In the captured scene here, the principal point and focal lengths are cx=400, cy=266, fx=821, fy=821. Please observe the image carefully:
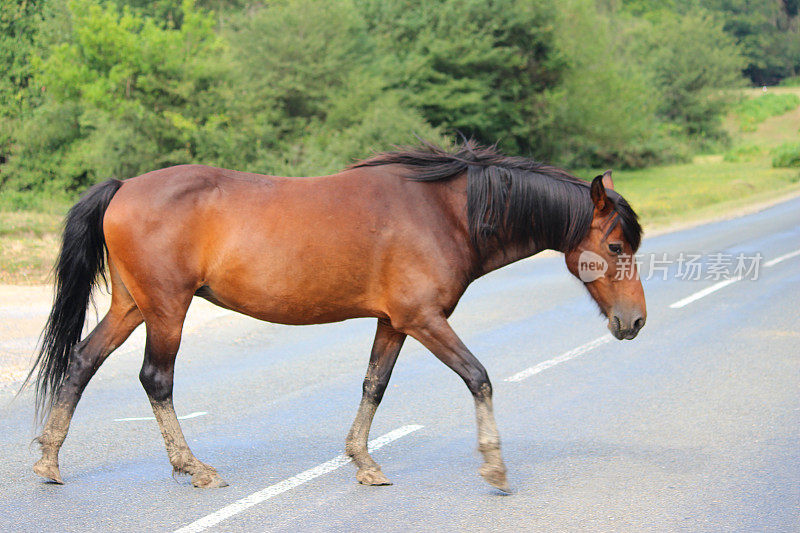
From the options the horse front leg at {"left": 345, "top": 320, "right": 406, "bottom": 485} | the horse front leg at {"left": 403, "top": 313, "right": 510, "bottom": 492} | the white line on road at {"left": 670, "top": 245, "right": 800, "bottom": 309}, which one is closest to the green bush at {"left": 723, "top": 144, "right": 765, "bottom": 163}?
the white line on road at {"left": 670, "top": 245, "right": 800, "bottom": 309}

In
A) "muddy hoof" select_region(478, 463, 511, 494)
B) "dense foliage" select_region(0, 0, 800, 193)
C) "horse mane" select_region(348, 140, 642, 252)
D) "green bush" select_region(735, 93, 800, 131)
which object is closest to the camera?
"muddy hoof" select_region(478, 463, 511, 494)

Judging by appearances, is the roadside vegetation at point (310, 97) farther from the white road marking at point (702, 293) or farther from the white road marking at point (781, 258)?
the white road marking at point (702, 293)

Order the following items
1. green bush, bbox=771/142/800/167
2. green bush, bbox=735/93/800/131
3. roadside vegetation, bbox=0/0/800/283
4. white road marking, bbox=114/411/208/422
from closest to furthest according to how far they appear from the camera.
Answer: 1. white road marking, bbox=114/411/208/422
2. roadside vegetation, bbox=0/0/800/283
3. green bush, bbox=771/142/800/167
4. green bush, bbox=735/93/800/131

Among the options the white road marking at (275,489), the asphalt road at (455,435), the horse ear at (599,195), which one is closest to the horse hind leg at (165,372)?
the asphalt road at (455,435)

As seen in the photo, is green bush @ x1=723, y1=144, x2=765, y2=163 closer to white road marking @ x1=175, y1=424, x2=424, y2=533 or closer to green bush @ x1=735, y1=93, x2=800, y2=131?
green bush @ x1=735, y1=93, x2=800, y2=131

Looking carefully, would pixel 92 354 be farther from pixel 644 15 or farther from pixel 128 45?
pixel 644 15

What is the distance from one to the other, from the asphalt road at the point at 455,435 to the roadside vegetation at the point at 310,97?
22.4 feet

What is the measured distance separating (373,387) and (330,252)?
0.89 m

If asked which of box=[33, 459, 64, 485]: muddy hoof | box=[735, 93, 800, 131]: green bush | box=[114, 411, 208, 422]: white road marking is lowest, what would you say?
box=[735, 93, 800, 131]: green bush

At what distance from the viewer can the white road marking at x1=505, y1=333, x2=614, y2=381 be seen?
7.36 meters

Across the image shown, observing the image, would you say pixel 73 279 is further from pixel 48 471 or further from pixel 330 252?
pixel 330 252

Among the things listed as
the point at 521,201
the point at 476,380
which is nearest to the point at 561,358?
the point at 521,201

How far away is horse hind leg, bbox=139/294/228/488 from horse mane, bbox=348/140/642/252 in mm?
1625

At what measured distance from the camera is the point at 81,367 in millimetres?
4914
